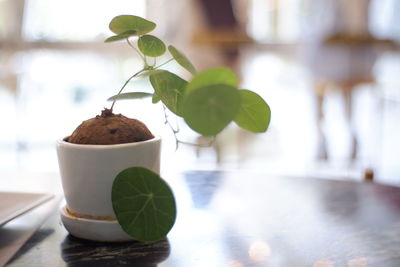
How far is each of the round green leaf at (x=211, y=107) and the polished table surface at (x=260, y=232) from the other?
163mm

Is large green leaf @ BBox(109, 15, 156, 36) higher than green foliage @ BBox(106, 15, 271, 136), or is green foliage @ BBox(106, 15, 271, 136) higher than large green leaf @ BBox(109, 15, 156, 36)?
large green leaf @ BBox(109, 15, 156, 36)

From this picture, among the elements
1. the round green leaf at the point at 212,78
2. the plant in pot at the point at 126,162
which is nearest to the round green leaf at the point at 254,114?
the plant in pot at the point at 126,162

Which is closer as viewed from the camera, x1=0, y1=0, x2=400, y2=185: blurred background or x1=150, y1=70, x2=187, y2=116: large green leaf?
x1=150, y1=70, x2=187, y2=116: large green leaf

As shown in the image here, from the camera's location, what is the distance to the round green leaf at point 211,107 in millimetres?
513

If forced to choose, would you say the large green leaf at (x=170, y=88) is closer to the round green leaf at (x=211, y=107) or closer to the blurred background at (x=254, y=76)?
the round green leaf at (x=211, y=107)

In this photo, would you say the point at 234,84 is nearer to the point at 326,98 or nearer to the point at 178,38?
the point at 178,38

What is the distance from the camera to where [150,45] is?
665mm

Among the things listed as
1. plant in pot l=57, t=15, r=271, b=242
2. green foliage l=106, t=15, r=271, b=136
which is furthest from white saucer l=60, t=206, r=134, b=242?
green foliage l=106, t=15, r=271, b=136

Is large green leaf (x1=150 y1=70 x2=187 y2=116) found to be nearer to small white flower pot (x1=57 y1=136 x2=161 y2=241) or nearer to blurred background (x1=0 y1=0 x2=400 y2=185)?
small white flower pot (x1=57 y1=136 x2=161 y2=241)

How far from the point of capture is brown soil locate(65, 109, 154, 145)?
63cm

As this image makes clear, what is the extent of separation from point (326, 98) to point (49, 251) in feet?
9.30

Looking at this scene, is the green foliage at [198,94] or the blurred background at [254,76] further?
the blurred background at [254,76]

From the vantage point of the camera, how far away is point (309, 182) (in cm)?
97

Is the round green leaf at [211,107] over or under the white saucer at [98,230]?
over
